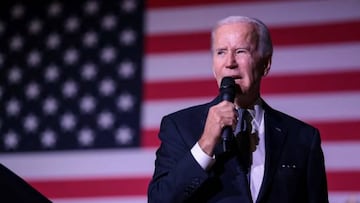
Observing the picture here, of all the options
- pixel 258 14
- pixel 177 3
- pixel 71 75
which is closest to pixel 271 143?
pixel 258 14

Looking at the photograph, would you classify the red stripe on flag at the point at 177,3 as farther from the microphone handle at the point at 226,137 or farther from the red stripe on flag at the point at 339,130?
the microphone handle at the point at 226,137

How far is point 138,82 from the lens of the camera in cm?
282

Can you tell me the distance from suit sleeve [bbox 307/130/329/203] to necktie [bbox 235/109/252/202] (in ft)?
0.52

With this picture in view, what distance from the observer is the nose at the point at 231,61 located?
1387 mm

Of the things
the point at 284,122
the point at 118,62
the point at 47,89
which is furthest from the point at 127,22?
the point at 284,122

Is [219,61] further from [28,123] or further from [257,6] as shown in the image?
[28,123]

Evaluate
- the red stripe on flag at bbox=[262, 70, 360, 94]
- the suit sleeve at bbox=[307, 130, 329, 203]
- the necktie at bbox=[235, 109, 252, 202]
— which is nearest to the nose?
the necktie at bbox=[235, 109, 252, 202]

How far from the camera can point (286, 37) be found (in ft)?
8.91

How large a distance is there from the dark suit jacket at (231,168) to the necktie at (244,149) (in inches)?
0.6

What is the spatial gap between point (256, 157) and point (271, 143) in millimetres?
50

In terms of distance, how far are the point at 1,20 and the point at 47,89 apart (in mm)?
416

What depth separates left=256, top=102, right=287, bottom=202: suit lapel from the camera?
135 centimetres

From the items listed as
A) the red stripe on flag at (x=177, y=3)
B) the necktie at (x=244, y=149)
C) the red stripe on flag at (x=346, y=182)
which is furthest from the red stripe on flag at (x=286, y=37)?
the necktie at (x=244, y=149)

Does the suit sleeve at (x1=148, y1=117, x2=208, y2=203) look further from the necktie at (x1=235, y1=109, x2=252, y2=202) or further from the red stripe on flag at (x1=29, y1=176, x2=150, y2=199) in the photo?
the red stripe on flag at (x1=29, y1=176, x2=150, y2=199)
